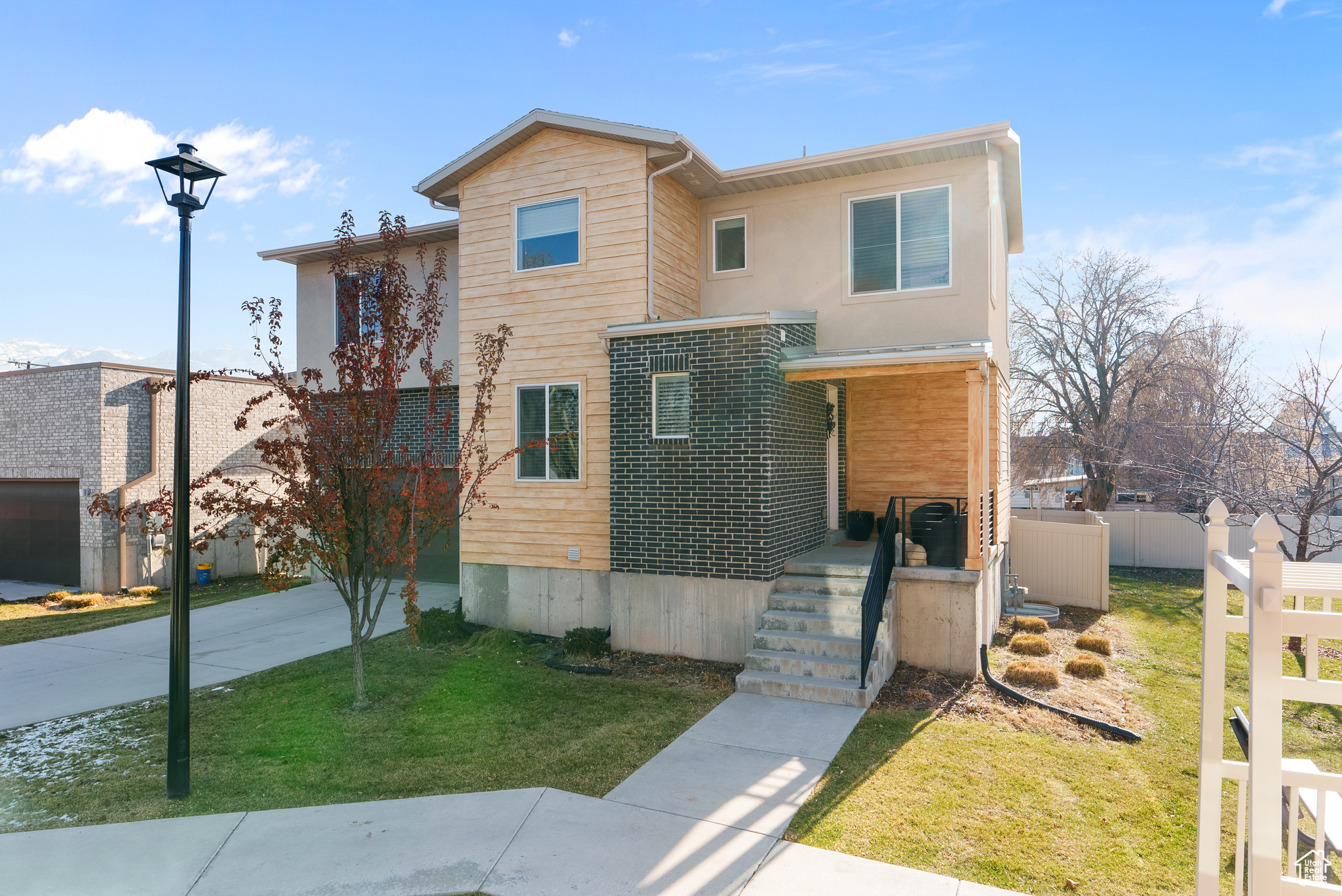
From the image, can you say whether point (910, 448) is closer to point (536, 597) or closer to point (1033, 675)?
point (1033, 675)

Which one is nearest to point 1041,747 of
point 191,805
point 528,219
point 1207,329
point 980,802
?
point 980,802

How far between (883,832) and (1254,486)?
9471mm

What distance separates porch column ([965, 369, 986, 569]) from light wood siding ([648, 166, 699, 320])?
420cm

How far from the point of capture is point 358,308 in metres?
7.07

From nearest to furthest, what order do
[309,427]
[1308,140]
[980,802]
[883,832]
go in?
[883,832]
[980,802]
[309,427]
[1308,140]

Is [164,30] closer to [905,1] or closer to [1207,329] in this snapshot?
[905,1]

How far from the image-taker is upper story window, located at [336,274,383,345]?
7.00 m

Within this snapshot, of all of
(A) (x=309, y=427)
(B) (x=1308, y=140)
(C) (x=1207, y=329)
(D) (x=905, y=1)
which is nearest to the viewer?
(A) (x=309, y=427)

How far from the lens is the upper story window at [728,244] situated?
37.3 feet

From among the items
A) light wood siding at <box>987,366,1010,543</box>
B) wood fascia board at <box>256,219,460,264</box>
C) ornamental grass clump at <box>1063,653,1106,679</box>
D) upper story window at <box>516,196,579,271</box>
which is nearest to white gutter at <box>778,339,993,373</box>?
light wood siding at <box>987,366,1010,543</box>

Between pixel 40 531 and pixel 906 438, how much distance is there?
18775 mm

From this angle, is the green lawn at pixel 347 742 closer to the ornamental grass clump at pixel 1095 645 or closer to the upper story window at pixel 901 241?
the ornamental grass clump at pixel 1095 645

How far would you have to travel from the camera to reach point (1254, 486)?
10.7 metres

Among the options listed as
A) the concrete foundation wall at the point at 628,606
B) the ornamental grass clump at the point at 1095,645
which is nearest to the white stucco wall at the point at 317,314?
the concrete foundation wall at the point at 628,606
